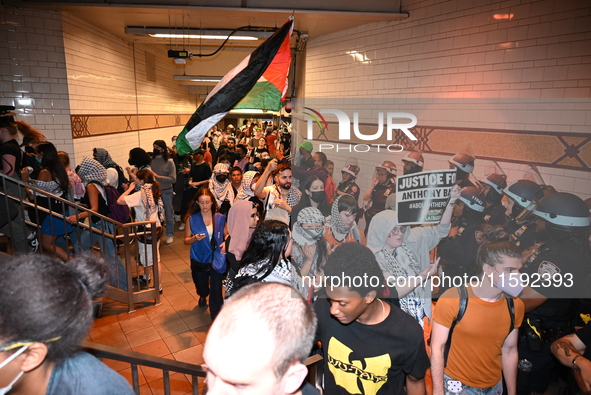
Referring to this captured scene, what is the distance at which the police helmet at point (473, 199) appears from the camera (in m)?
3.27

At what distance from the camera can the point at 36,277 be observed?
1270 mm

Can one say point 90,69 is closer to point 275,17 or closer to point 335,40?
point 275,17

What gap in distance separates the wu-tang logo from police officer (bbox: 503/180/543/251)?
2.00 metres

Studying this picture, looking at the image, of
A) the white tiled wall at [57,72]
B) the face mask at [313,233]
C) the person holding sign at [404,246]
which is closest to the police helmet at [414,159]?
the person holding sign at [404,246]

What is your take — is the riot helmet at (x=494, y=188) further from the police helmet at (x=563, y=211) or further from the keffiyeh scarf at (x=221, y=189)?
the keffiyeh scarf at (x=221, y=189)

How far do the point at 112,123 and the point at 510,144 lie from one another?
810 cm

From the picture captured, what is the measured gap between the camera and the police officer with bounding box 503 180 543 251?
3.17m

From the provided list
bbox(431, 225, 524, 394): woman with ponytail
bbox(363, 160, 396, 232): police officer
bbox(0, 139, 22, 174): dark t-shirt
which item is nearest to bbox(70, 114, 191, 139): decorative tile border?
bbox(0, 139, 22, 174): dark t-shirt

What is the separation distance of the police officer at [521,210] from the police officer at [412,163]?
3.58ft

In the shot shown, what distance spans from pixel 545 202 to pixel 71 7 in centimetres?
724

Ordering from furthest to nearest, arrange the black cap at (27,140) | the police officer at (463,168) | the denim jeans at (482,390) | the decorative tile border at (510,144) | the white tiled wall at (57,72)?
the white tiled wall at (57,72) < the black cap at (27,140) < the decorative tile border at (510,144) < the police officer at (463,168) < the denim jeans at (482,390)

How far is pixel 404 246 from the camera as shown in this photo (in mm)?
2889

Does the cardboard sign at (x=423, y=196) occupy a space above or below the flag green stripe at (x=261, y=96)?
below

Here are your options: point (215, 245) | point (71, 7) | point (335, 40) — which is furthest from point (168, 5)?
point (215, 245)
